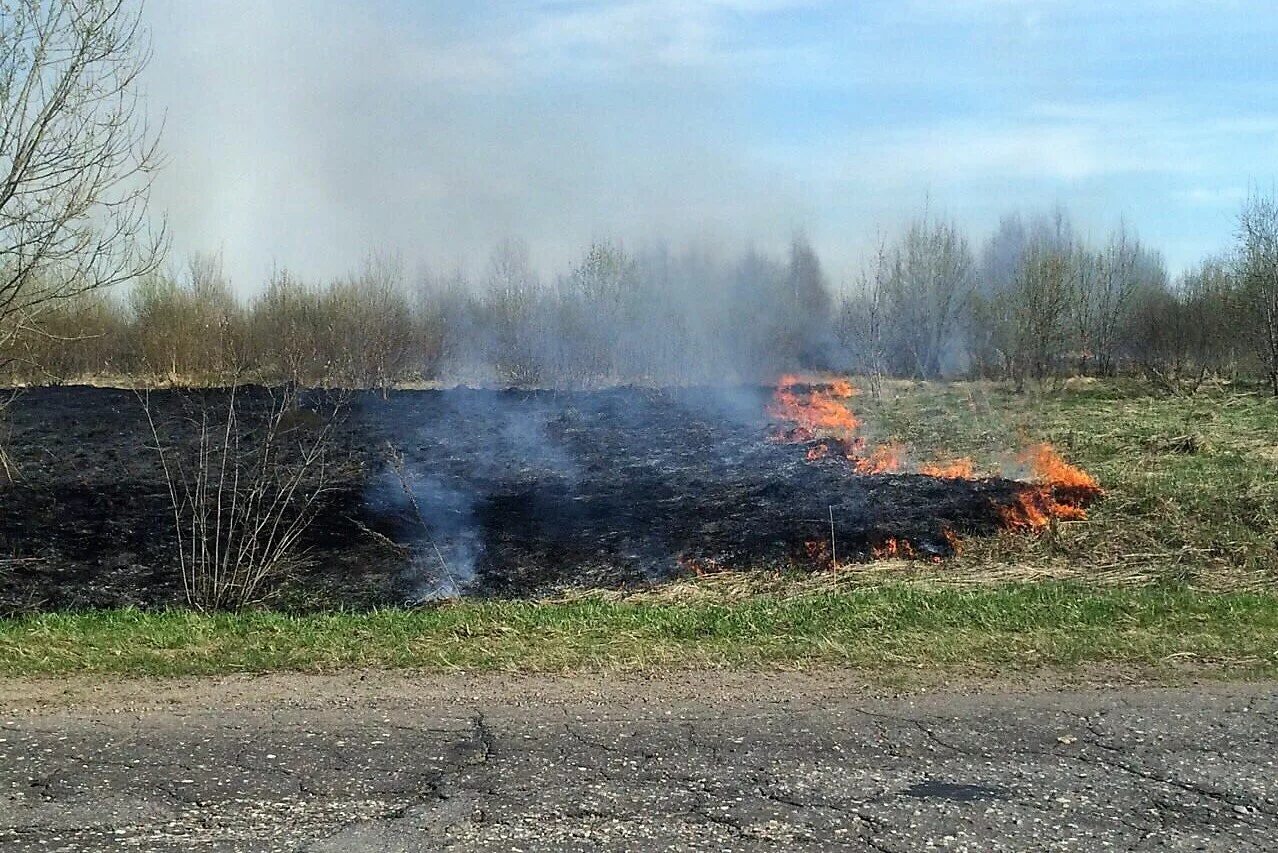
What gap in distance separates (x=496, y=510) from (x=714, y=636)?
5584 millimetres

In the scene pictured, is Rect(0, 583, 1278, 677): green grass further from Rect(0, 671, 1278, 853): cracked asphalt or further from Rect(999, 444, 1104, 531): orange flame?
Rect(999, 444, 1104, 531): orange flame

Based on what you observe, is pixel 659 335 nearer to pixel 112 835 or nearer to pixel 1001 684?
pixel 1001 684

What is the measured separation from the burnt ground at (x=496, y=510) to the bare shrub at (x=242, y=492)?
244 mm

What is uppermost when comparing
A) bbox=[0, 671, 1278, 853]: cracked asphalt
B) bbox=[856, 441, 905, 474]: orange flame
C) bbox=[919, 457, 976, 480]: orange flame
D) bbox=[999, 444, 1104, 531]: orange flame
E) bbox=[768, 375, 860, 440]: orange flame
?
bbox=[768, 375, 860, 440]: orange flame

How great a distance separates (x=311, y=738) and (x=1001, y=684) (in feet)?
11.4

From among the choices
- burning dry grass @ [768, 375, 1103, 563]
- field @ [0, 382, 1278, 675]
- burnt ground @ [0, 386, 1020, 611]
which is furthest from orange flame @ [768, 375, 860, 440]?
field @ [0, 382, 1278, 675]

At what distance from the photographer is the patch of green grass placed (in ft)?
29.1

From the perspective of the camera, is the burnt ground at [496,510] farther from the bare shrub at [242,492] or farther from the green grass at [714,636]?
the green grass at [714,636]

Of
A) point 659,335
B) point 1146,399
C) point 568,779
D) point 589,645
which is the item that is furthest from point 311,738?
point 1146,399

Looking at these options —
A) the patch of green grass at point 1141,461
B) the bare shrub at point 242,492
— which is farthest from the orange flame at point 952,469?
the bare shrub at point 242,492

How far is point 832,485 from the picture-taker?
11766 millimetres

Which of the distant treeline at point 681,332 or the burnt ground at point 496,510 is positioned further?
the distant treeline at point 681,332

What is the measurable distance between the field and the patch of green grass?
0.04 m

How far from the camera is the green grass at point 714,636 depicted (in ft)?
18.8
